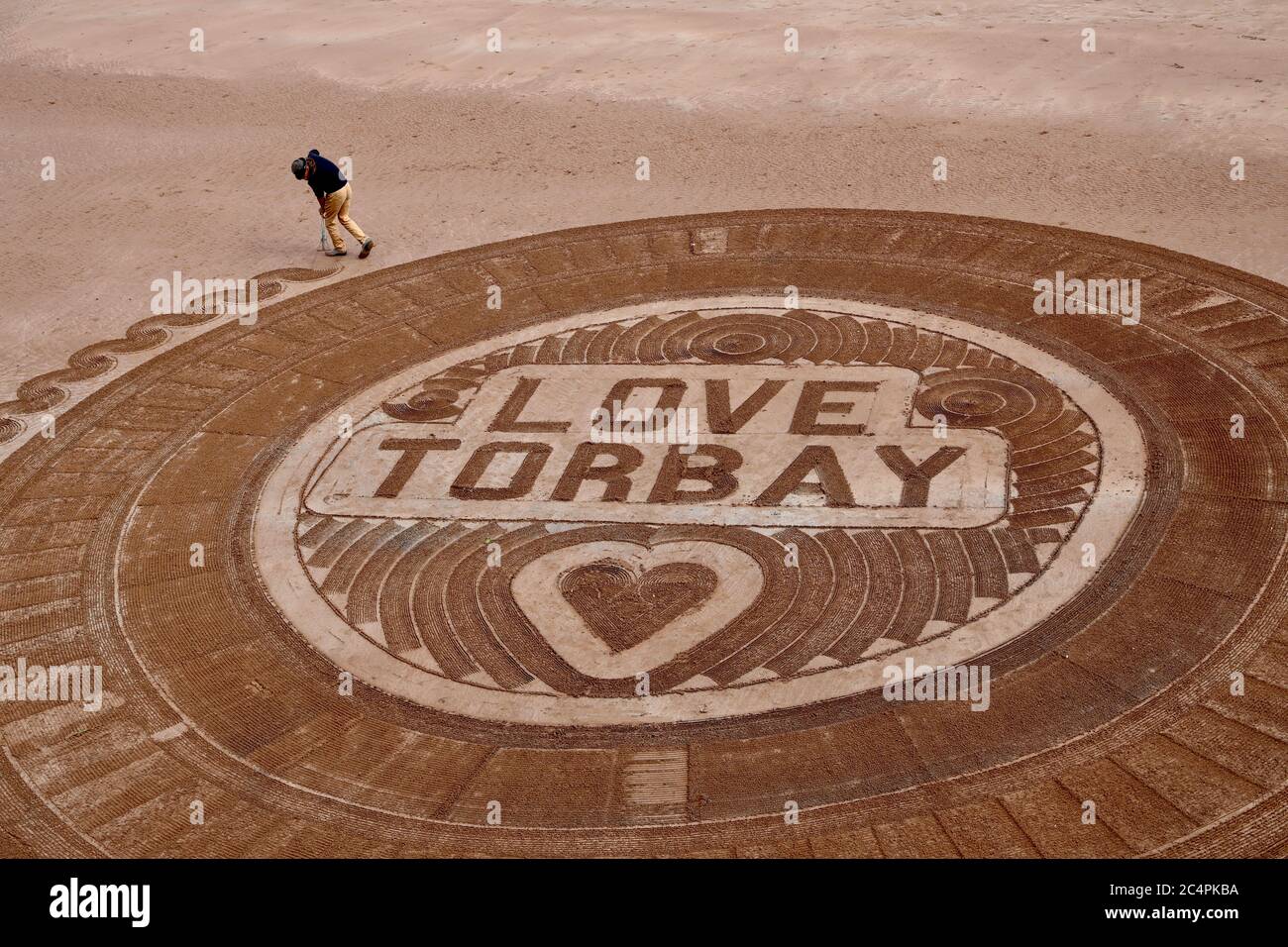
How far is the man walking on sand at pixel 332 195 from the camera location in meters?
20.2

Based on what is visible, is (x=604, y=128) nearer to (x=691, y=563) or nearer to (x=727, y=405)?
(x=727, y=405)

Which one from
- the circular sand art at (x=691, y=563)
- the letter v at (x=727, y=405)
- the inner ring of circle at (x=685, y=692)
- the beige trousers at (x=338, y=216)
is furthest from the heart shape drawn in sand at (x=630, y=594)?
the beige trousers at (x=338, y=216)

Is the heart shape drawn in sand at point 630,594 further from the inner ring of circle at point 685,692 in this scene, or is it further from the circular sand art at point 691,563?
the inner ring of circle at point 685,692

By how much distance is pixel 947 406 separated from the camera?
16.3m

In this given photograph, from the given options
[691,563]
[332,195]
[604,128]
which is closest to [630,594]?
[691,563]

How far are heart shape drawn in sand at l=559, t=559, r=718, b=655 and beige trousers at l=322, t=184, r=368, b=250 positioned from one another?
8.97 m

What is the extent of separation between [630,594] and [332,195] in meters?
9.65

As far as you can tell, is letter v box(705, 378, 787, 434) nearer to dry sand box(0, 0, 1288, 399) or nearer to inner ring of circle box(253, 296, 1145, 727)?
inner ring of circle box(253, 296, 1145, 727)

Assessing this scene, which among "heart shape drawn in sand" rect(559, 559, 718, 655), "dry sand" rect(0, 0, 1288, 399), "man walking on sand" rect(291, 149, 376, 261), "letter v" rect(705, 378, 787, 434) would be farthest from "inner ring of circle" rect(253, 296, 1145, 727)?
"man walking on sand" rect(291, 149, 376, 261)

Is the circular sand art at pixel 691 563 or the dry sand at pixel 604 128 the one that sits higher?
the dry sand at pixel 604 128

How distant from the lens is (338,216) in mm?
21062

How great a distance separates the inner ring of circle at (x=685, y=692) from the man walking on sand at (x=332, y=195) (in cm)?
402

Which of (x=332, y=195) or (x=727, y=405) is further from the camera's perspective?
(x=332, y=195)

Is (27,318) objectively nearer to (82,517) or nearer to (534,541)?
(82,517)
